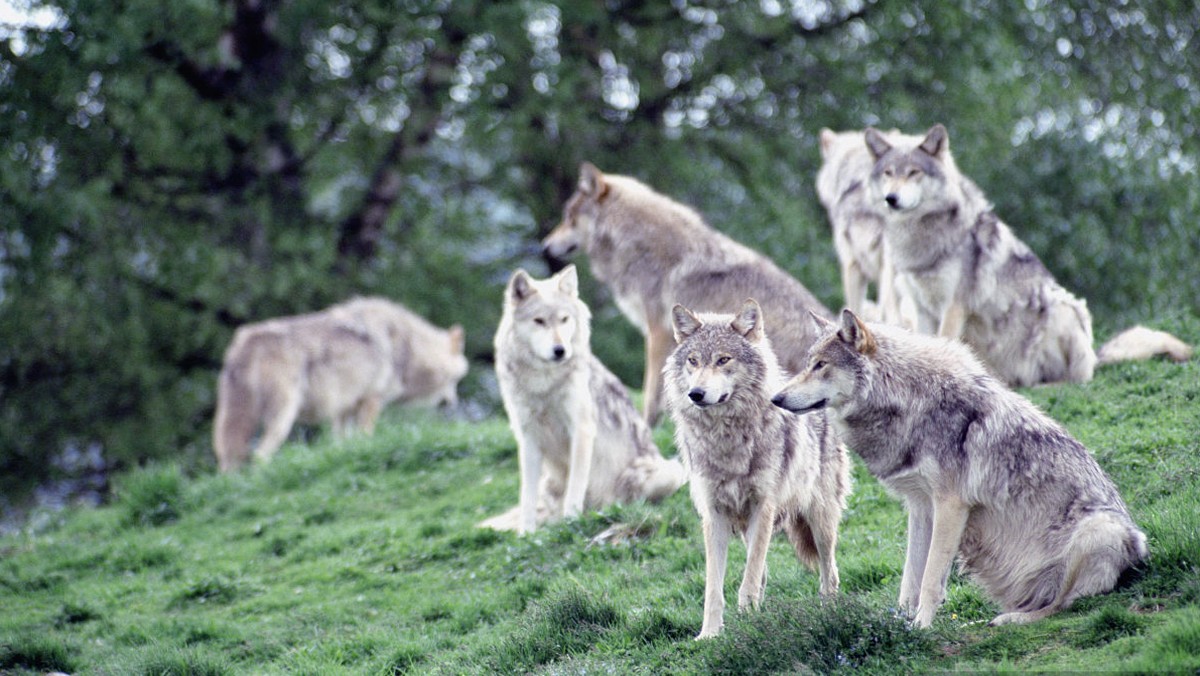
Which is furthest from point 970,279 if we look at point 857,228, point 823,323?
point 823,323

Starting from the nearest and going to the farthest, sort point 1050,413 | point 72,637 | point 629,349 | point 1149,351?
point 72,637
point 1050,413
point 1149,351
point 629,349

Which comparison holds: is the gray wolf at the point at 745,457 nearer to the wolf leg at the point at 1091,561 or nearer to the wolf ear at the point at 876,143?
the wolf leg at the point at 1091,561

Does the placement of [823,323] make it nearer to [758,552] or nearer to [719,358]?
[719,358]

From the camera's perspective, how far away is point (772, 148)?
1925 cm

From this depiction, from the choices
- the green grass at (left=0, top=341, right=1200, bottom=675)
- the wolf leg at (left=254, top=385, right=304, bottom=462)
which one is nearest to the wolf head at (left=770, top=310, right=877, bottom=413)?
the green grass at (left=0, top=341, right=1200, bottom=675)

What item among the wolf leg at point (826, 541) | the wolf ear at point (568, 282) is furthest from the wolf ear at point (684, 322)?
the wolf ear at point (568, 282)

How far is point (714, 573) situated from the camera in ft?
19.6

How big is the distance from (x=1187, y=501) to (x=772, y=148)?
542 inches

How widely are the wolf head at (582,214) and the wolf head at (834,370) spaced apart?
18.4 feet

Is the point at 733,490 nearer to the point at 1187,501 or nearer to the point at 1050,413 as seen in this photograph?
the point at 1187,501

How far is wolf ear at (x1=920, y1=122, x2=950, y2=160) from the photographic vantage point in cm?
910

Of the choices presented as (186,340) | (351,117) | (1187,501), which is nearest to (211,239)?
(186,340)

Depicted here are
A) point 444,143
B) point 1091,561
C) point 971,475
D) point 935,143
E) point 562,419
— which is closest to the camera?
point 1091,561

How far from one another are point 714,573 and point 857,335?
4.71ft
